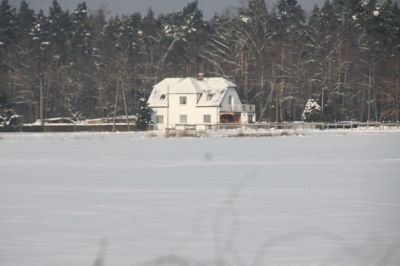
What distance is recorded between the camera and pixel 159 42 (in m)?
102

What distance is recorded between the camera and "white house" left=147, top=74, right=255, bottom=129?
82.3 meters

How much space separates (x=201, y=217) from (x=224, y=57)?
3363 inches

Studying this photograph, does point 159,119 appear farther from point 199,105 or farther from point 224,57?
point 224,57

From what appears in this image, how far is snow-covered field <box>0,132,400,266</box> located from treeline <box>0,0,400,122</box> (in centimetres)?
5901

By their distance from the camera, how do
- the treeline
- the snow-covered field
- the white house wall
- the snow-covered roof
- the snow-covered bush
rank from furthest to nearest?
the treeline
the snow-covered roof
the white house wall
the snow-covered bush
the snow-covered field

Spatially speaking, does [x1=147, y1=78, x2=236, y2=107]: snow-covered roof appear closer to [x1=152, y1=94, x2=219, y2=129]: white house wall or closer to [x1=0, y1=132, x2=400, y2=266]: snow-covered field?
[x1=152, y1=94, x2=219, y2=129]: white house wall

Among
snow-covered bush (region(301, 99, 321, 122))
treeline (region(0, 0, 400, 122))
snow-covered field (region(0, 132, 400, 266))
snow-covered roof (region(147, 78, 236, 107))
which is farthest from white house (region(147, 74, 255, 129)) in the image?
snow-covered field (region(0, 132, 400, 266))

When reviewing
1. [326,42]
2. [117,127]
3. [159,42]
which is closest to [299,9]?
[326,42]

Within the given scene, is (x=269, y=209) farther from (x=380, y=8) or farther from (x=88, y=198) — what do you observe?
(x=380, y=8)

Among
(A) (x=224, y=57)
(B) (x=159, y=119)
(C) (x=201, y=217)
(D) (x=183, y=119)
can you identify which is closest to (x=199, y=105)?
(D) (x=183, y=119)

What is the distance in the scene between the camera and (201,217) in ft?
39.3

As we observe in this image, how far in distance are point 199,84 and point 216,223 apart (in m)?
74.0

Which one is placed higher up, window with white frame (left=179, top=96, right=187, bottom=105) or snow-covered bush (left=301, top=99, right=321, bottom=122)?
window with white frame (left=179, top=96, right=187, bottom=105)

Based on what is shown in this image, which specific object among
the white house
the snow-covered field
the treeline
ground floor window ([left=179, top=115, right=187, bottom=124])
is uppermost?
the treeline
